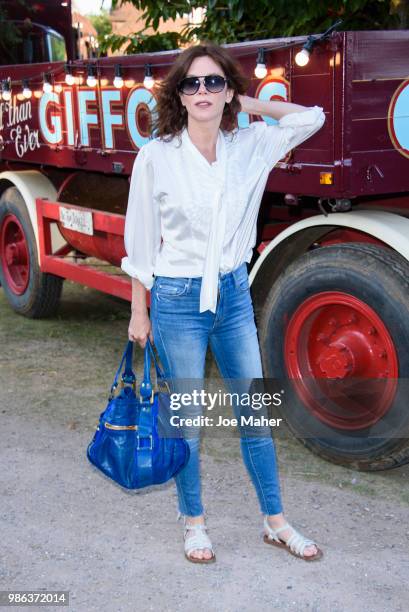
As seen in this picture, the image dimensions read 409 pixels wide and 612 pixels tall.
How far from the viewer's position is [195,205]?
296 centimetres

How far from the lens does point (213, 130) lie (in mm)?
2994

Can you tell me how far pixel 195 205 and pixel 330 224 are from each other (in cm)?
135

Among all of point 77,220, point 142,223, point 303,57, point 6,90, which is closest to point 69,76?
point 77,220

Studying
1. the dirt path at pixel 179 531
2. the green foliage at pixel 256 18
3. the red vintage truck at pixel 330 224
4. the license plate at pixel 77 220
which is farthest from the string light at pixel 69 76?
the dirt path at pixel 179 531

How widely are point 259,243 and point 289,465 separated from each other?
1352mm

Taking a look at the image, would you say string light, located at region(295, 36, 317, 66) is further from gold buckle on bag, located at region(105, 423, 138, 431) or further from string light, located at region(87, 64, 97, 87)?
string light, located at region(87, 64, 97, 87)

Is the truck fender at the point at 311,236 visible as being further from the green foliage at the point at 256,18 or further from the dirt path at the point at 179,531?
the green foliage at the point at 256,18

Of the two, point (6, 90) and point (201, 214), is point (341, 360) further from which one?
point (6, 90)

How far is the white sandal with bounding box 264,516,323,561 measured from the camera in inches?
133

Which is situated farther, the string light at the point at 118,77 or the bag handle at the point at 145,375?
the string light at the point at 118,77

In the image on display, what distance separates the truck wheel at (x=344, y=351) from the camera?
12.8 ft

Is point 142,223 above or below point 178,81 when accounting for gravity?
below

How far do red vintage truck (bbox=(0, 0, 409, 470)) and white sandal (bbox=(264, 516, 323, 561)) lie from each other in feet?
2.51

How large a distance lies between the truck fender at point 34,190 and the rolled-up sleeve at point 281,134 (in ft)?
12.3
